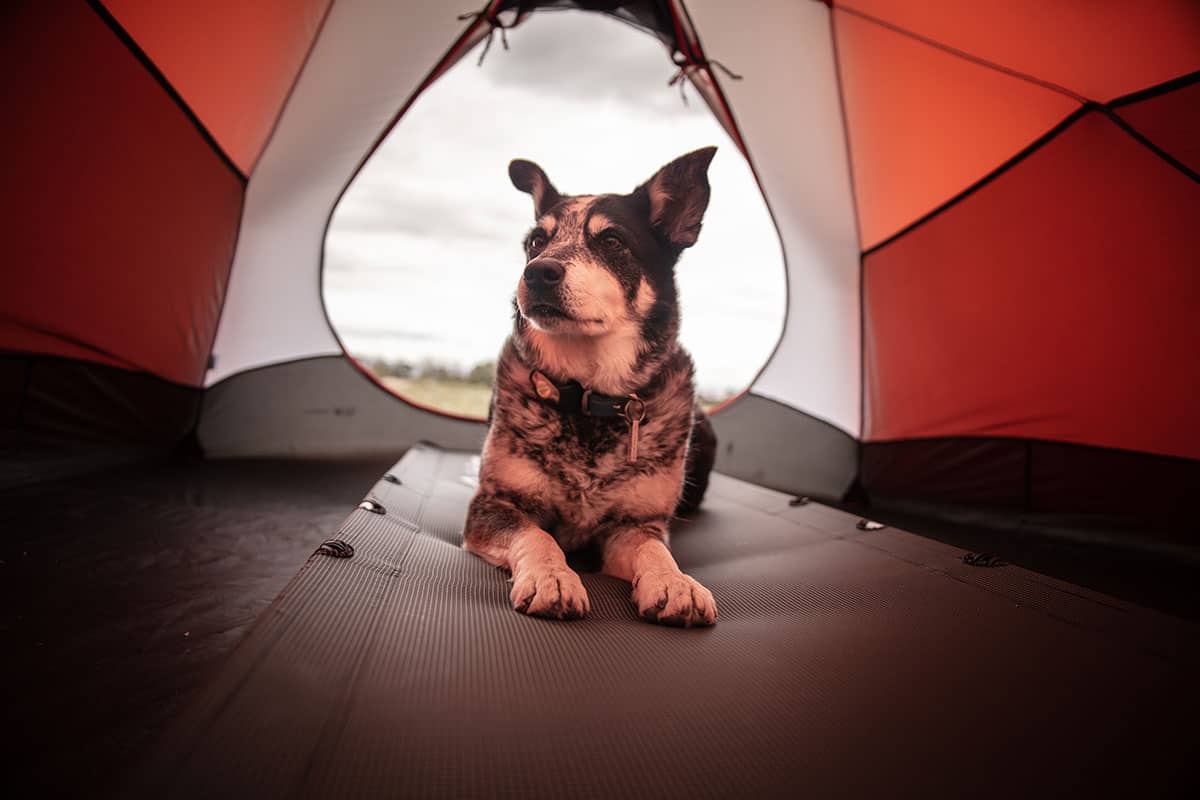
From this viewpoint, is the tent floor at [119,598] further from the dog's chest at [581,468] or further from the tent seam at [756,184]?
the tent seam at [756,184]

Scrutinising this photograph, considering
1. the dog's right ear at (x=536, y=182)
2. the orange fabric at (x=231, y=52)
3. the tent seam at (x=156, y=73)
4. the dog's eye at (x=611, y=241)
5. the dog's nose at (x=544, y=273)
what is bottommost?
the dog's nose at (x=544, y=273)

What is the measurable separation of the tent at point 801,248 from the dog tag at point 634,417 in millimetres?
562

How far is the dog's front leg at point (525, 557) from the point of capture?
1.37 m

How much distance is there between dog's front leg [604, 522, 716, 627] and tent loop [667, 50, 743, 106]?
3162 millimetres

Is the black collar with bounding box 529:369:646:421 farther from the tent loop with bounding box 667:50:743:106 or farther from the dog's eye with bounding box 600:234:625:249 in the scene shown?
the tent loop with bounding box 667:50:743:106

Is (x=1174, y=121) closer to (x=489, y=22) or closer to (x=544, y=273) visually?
(x=544, y=273)

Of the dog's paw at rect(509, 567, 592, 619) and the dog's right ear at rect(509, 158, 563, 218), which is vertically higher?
the dog's right ear at rect(509, 158, 563, 218)

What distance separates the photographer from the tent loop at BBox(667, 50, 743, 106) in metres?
3.75

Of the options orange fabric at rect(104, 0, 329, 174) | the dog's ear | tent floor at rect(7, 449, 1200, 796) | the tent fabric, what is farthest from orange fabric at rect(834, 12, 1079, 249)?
orange fabric at rect(104, 0, 329, 174)

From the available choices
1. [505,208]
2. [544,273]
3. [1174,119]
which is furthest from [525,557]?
[505,208]

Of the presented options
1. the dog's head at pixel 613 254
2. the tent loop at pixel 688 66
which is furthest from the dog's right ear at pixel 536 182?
the tent loop at pixel 688 66

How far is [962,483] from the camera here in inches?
137

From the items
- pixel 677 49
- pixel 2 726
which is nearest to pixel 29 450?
pixel 2 726

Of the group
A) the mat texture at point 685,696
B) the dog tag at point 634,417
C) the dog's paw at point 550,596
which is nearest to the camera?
the mat texture at point 685,696
